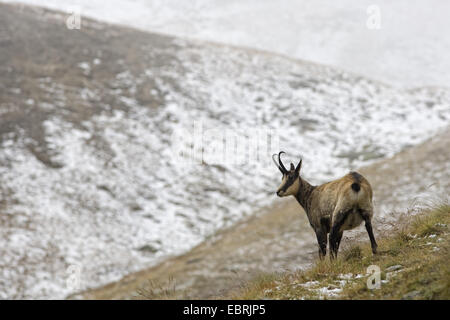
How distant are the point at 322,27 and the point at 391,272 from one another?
87688 millimetres

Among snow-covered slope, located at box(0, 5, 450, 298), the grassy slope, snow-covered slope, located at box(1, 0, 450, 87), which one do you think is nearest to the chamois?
the grassy slope

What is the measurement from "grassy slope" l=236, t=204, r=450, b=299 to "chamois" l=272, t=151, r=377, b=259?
32 cm

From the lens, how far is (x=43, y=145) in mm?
21188

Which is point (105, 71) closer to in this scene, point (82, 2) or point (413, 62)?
point (413, 62)

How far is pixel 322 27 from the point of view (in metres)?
85.7

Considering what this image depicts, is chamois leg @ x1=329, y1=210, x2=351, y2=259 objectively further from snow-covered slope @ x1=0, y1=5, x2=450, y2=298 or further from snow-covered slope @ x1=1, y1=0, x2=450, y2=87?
snow-covered slope @ x1=1, y1=0, x2=450, y2=87

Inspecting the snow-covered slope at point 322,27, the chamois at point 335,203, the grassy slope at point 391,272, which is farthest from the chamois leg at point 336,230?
the snow-covered slope at point 322,27

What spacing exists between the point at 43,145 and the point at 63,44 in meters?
13.3

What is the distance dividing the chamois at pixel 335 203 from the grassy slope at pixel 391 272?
0.32 m

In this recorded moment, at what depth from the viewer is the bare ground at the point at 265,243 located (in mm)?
12836

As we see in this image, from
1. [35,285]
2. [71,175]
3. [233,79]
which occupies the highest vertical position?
[233,79]

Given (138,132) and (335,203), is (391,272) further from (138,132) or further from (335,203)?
(138,132)
